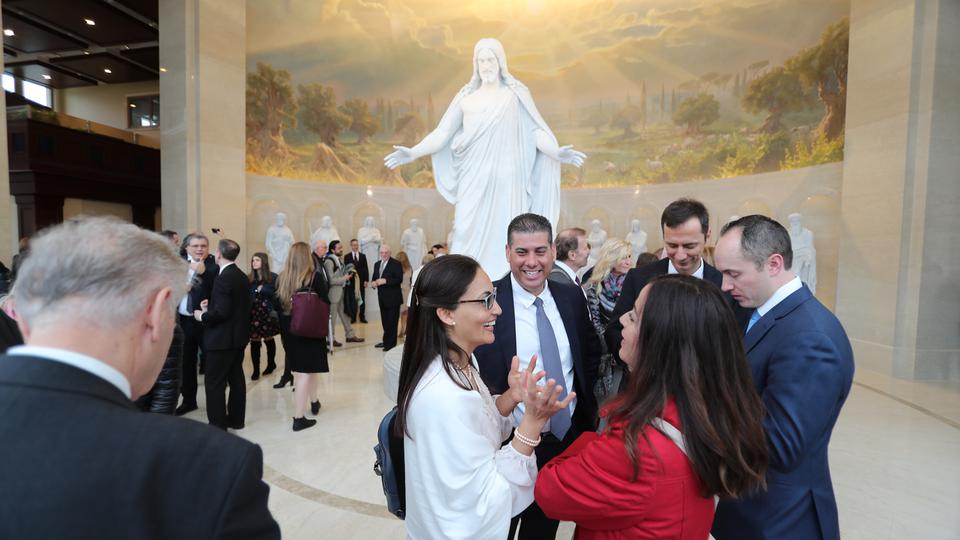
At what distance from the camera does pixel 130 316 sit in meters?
0.84

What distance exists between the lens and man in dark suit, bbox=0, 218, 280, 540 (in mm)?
684

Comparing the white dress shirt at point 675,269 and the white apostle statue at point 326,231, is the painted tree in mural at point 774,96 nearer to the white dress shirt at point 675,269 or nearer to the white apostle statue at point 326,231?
the white apostle statue at point 326,231

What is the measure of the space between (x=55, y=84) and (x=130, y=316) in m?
21.4

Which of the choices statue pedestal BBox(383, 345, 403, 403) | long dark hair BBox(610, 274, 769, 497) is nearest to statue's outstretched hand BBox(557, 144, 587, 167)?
statue pedestal BBox(383, 345, 403, 403)

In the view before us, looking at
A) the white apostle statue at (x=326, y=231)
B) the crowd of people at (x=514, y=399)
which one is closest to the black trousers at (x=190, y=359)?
the crowd of people at (x=514, y=399)

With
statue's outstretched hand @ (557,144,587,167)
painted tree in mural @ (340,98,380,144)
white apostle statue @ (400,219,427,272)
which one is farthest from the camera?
painted tree in mural @ (340,98,380,144)

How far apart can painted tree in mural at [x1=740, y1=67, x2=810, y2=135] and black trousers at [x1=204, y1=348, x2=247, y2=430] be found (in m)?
13.7

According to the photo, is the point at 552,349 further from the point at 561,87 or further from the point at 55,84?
the point at 55,84

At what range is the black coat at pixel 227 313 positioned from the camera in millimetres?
4523

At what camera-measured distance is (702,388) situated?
1.31 metres

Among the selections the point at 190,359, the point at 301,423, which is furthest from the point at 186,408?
the point at 301,423

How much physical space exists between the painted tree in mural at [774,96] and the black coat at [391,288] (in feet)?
34.5

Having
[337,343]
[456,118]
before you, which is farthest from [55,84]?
[456,118]

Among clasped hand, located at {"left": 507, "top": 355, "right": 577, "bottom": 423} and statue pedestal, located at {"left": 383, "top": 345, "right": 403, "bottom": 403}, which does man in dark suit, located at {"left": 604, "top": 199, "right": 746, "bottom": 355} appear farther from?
statue pedestal, located at {"left": 383, "top": 345, "right": 403, "bottom": 403}
